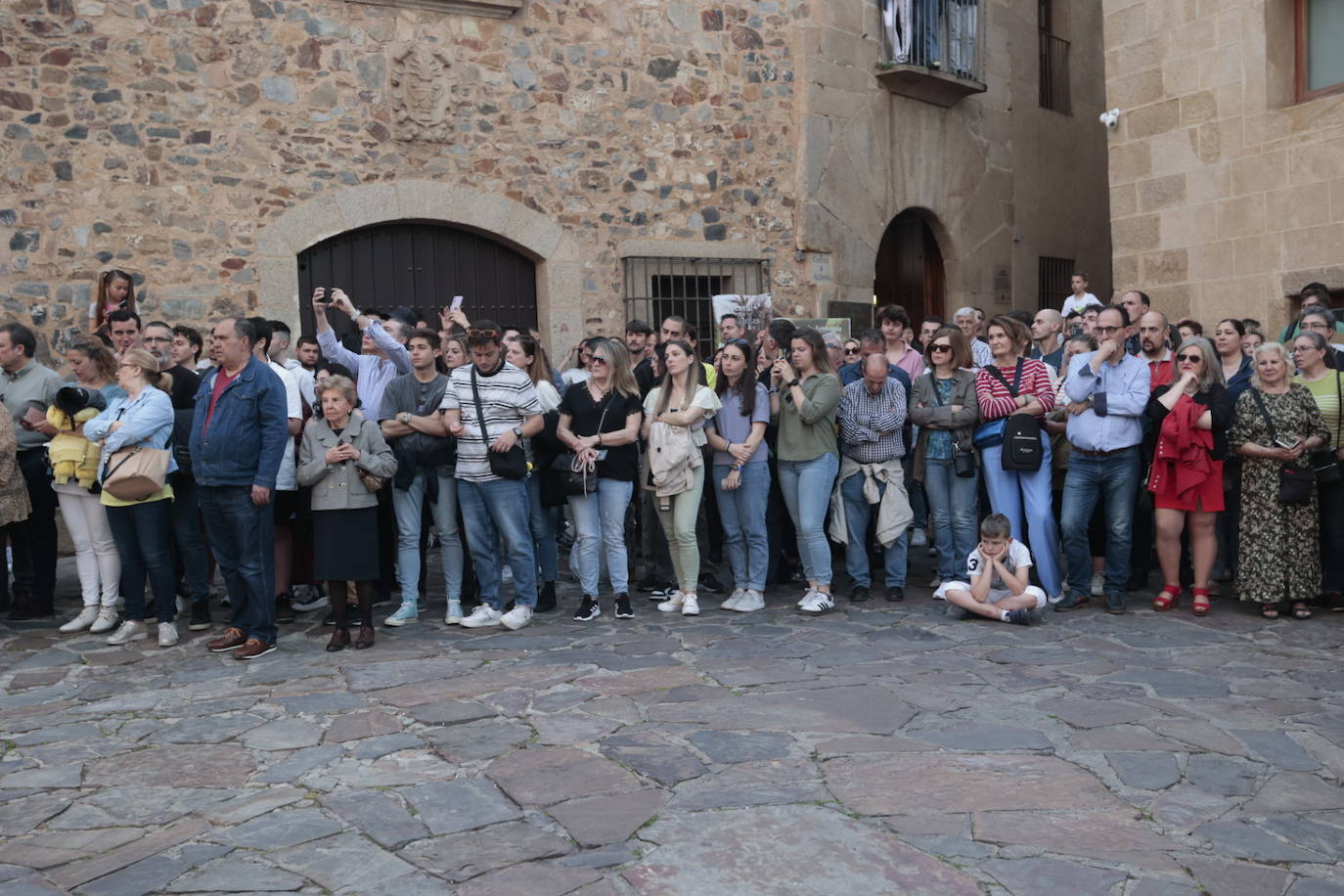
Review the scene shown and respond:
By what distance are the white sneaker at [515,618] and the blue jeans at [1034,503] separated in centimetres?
287

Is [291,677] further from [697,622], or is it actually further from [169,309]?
[169,309]

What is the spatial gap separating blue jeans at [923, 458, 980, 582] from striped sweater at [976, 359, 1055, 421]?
424 millimetres

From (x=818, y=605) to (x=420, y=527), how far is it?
7.85 ft

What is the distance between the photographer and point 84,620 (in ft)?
24.9

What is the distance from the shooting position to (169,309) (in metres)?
10.4

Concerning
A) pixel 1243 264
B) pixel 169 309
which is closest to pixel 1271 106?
pixel 1243 264

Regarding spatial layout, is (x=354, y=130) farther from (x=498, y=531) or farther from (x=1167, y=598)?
(x=1167, y=598)

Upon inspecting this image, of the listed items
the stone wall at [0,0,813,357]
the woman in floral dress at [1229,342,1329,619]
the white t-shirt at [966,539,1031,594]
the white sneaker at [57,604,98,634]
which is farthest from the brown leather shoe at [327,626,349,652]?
the woman in floral dress at [1229,342,1329,619]

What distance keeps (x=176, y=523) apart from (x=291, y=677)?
1.63 m

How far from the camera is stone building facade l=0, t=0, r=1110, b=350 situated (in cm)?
1011

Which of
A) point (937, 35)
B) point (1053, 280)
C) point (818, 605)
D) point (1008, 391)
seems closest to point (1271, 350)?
point (1008, 391)

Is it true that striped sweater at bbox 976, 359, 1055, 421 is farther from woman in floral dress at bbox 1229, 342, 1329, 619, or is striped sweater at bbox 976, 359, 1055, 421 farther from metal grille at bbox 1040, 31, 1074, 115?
metal grille at bbox 1040, 31, 1074, 115

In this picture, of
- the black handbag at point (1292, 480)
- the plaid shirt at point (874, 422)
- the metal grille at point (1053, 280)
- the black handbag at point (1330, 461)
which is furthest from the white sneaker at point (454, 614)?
the metal grille at point (1053, 280)

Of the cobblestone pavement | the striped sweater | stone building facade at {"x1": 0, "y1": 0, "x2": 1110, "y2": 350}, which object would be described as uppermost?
stone building facade at {"x1": 0, "y1": 0, "x2": 1110, "y2": 350}
